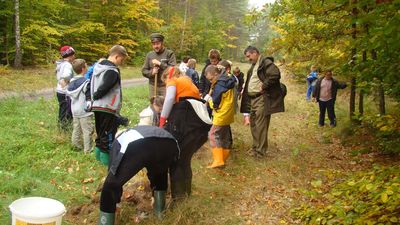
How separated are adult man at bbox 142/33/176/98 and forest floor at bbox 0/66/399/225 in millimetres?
1602

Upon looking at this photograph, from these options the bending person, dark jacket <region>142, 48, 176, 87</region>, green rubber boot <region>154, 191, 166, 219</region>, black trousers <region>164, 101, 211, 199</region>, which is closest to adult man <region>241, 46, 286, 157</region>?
dark jacket <region>142, 48, 176, 87</region>

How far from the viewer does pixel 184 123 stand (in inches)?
183

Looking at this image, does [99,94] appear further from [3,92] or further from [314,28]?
[3,92]

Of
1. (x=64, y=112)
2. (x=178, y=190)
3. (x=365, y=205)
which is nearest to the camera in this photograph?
(x=365, y=205)

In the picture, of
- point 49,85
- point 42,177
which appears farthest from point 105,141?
point 49,85

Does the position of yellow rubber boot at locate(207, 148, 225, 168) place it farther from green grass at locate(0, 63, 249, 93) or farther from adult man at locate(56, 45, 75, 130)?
green grass at locate(0, 63, 249, 93)

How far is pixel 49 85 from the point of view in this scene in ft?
52.9

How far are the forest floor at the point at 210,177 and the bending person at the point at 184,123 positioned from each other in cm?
29

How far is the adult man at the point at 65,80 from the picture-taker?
24.4 feet

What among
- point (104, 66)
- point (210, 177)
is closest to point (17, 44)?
point (104, 66)

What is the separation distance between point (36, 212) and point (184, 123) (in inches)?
78.7

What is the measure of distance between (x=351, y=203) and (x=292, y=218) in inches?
31.9

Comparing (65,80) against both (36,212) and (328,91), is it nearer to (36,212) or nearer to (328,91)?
(36,212)

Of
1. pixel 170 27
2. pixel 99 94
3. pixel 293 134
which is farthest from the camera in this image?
pixel 170 27
